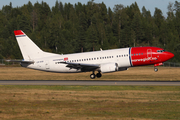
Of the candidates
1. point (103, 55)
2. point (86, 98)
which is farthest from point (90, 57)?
point (86, 98)

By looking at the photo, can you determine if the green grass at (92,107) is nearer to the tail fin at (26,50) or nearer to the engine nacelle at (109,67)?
the engine nacelle at (109,67)

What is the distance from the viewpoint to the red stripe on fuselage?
38000 millimetres

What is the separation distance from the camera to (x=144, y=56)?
38.0m

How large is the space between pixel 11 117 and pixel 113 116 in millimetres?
6129

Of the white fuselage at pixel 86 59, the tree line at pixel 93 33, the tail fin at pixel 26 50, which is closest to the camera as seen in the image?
the white fuselage at pixel 86 59

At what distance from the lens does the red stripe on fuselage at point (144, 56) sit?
38000 millimetres

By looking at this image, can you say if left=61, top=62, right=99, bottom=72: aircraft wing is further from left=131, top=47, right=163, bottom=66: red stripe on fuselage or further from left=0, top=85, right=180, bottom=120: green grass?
left=0, top=85, right=180, bottom=120: green grass

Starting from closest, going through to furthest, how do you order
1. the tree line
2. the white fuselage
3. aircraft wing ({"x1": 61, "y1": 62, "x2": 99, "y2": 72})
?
1. aircraft wing ({"x1": 61, "y1": 62, "x2": 99, "y2": 72})
2. the white fuselage
3. the tree line

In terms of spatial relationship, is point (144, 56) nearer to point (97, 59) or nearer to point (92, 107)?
point (97, 59)

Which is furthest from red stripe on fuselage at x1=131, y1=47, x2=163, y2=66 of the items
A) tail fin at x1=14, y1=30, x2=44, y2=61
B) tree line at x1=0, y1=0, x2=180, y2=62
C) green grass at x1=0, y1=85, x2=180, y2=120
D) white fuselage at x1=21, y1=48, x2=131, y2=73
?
tree line at x1=0, y1=0, x2=180, y2=62

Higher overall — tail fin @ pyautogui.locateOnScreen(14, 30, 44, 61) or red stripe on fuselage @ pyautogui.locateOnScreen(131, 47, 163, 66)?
tail fin @ pyautogui.locateOnScreen(14, 30, 44, 61)

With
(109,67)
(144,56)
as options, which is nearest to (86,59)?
(109,67)

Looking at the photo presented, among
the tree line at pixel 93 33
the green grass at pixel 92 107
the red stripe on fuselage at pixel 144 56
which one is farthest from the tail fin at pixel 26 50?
the tree line at pixel 93 33

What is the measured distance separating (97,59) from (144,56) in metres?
7.04
